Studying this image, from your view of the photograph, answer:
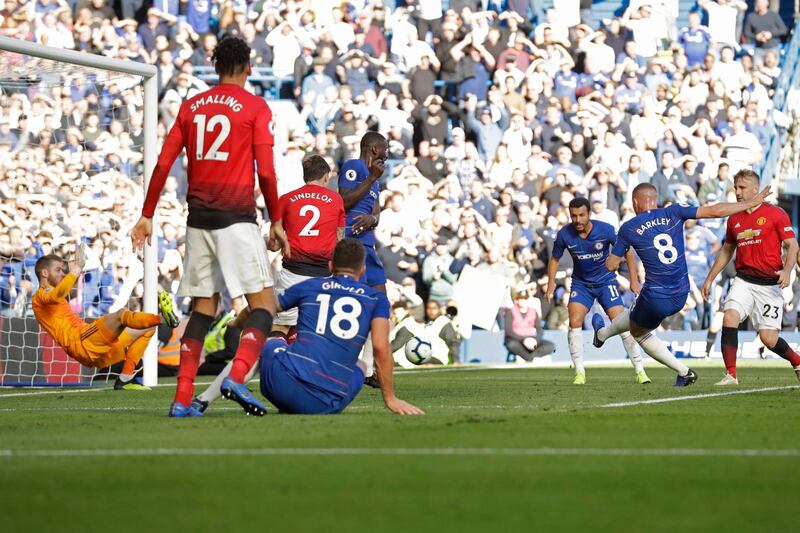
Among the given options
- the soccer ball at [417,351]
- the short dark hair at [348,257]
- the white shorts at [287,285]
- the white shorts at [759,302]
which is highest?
the short dark hair at [348,257]

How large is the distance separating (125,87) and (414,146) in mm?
7834

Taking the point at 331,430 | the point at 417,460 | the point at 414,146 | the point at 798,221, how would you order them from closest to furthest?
the point at 417,460 < the point at 331,430 < the point at 414,146 < the point at 798,221

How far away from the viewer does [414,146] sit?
23312mm

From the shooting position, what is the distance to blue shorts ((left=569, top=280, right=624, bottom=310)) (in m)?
14.9

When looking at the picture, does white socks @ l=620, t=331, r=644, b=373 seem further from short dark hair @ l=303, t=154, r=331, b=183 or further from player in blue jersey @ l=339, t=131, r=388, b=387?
short dark hair @ l=303, t=154, r=331, b=183

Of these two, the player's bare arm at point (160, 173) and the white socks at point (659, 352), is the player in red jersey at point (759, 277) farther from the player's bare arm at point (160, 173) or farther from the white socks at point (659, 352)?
the player's bare arm at point (160, 173)

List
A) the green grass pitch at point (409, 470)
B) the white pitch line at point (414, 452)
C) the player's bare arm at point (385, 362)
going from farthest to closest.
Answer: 1. the player's bare arm at point (385, 362)
2. the white pitch line at point (414, 452)
3. the green grass pitch at point (409, 470)

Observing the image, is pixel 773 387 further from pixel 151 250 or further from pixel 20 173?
pixel 20 173

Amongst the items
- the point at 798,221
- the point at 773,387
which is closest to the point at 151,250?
the point at 773,387

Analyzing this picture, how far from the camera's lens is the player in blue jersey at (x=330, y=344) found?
841cm

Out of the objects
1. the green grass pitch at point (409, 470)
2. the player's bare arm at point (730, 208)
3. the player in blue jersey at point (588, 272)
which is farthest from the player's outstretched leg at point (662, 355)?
the green grass pitch at point (409, 470)

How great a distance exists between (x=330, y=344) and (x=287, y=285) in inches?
123

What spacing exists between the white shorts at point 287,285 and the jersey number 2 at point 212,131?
8.22ft

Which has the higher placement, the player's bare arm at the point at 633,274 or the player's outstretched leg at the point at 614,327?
the player's bare arm at the point at 633,274
